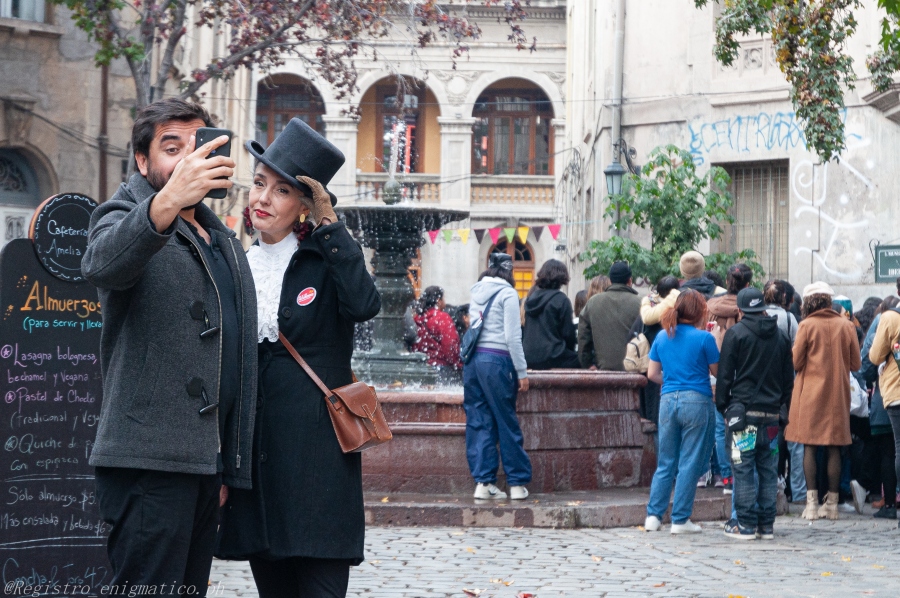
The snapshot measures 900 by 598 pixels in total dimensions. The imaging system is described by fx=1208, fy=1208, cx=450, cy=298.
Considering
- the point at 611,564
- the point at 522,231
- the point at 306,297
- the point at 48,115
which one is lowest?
the point at 611,564

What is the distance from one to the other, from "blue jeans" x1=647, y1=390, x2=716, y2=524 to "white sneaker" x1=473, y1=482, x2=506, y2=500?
3.85 feet

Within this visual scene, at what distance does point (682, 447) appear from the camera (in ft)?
28.8

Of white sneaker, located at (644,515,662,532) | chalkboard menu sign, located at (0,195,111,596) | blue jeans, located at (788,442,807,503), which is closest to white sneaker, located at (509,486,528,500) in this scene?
white sneaker, located at (644,515,662,532)

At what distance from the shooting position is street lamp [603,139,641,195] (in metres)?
18.6

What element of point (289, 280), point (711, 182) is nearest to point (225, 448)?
point (289, 280)

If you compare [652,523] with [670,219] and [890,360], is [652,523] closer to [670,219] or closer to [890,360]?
[890,360]

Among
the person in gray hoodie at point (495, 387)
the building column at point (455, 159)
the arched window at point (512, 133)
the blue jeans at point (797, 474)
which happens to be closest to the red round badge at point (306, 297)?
the person in gray hoodie at point (495, 387)

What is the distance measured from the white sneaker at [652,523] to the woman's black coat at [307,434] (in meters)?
5.31

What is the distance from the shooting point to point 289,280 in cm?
401

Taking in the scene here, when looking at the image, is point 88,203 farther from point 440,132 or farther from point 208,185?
point 440,132

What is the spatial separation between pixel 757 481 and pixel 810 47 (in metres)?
3.84

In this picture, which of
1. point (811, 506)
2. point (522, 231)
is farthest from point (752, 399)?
point (522, 231)

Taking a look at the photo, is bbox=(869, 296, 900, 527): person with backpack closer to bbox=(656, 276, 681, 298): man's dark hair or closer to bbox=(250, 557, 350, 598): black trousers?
bbox=(656, 276, 681, 298): man's dark hair

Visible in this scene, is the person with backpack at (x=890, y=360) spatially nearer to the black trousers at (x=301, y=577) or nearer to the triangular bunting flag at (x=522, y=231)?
the black trousers at (x=301, y=577)
